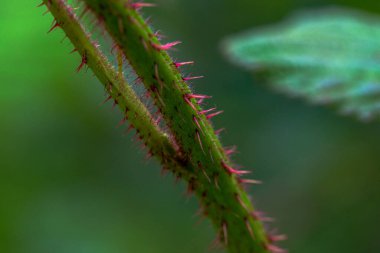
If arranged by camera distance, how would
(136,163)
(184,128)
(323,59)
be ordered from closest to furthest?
(184,128) → (323,59) → (136,163)

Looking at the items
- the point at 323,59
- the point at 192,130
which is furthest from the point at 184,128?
the point at 323,59

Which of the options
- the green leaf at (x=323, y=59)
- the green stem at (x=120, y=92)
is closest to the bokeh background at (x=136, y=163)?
the green leaf at (x=323, y=59)

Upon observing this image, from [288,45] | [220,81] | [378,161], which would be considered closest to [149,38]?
[288,45]

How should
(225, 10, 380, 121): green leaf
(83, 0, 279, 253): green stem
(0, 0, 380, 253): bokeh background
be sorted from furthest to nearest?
(0, 0, 380, 253): bokeh background
(225, 10, 380, 121): green leaf
(83, 0, 279, 253): green stem

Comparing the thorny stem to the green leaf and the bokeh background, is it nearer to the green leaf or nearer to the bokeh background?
the green leaf

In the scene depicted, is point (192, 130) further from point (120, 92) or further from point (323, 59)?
point (323, 59)

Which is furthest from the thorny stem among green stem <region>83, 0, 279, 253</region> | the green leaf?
the green leaf

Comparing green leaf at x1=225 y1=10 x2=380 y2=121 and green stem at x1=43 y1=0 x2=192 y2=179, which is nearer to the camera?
green stem at x1=43 y1=0 x2=192 y2=179
